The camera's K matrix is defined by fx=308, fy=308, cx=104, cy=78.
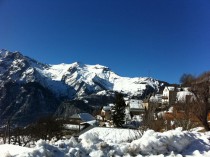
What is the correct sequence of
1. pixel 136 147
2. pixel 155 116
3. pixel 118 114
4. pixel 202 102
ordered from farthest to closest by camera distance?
pixel 118 114
pixel 155 116
pixel 202 102
pixel 136 147

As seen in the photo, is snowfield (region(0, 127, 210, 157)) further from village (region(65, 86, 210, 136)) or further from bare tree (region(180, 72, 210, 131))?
village (region(65, 86, 210, 136))

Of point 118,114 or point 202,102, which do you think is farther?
point 118,114

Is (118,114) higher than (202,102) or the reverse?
the reverse

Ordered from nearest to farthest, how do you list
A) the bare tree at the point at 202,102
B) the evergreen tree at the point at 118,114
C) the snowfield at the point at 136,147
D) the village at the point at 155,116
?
the snowfield at the point at 136,147
the bare tree at the point at 202,102
the village at the point at 155,116
the evergreen tree at the point at 118,114

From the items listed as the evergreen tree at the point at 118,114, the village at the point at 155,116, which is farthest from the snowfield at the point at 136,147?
the evergreen tree at the point at 118,114

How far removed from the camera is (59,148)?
7.60 metres

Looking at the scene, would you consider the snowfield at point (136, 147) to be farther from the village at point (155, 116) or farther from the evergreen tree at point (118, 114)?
the evergreen tree at point (118, 114)

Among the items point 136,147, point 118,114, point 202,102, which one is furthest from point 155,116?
point 118,114

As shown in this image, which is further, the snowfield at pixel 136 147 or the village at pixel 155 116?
the village at pixel 155 116

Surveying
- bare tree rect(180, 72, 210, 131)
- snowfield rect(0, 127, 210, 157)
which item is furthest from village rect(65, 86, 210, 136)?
snowfield rect(0, 127, 210, 157)

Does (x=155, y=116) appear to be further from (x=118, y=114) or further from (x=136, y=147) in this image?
(x=118, y=114)

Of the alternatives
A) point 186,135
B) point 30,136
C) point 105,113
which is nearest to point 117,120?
point 30,136

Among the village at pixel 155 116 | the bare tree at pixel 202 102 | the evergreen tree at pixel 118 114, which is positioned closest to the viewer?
the bare tree at pixel 202 102

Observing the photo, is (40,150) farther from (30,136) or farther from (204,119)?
(30,136)
